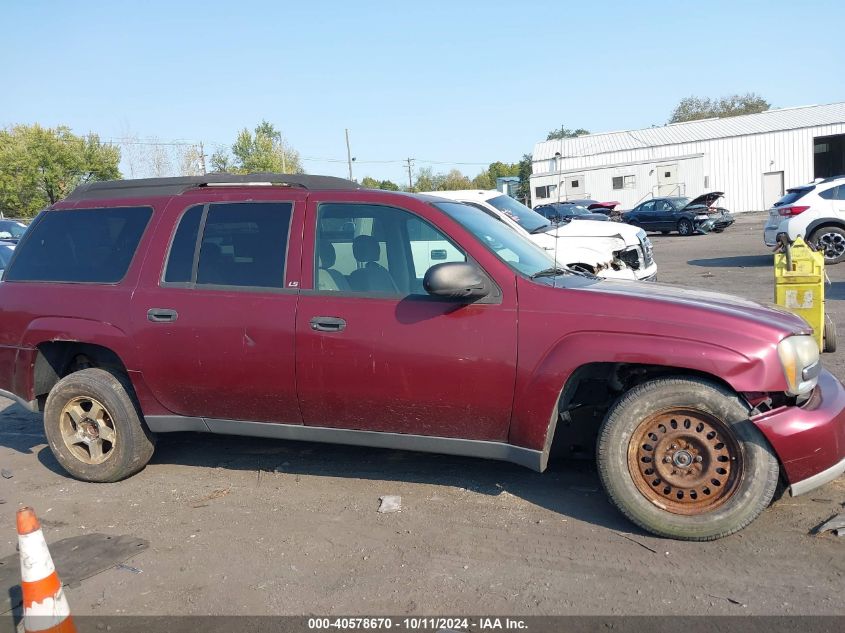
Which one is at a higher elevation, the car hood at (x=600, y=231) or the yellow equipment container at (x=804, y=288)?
the car hood at (x=600, y=231)

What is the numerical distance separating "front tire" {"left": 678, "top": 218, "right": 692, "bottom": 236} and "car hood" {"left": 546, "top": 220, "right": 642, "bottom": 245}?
802 inches

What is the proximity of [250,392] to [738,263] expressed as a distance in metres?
15.0

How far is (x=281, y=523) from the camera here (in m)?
4.40

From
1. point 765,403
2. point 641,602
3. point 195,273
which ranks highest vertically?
point 195,273

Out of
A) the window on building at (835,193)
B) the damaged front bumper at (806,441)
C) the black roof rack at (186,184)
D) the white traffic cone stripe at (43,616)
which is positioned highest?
the black roof rack at (186,184)

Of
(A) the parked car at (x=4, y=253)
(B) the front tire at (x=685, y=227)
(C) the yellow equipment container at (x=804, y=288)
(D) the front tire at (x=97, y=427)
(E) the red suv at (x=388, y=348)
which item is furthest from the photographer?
(B) the front tire at (x=685, y=227)

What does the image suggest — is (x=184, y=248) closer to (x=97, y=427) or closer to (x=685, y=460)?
(x=97, y=427)

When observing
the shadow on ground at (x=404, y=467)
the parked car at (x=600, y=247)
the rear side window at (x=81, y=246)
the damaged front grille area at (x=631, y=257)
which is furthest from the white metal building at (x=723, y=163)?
the rear side window at (x=81, y=246)

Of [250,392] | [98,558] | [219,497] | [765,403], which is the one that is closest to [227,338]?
[250,392]

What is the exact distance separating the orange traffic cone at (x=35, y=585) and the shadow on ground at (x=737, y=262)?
15.7 m

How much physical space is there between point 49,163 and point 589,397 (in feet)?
142

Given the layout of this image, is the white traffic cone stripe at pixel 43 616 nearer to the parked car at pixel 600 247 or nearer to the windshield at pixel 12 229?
the parked car at pixel 600 247

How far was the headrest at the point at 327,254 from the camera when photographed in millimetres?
4559

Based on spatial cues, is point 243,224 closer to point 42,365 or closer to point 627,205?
point 42,365
